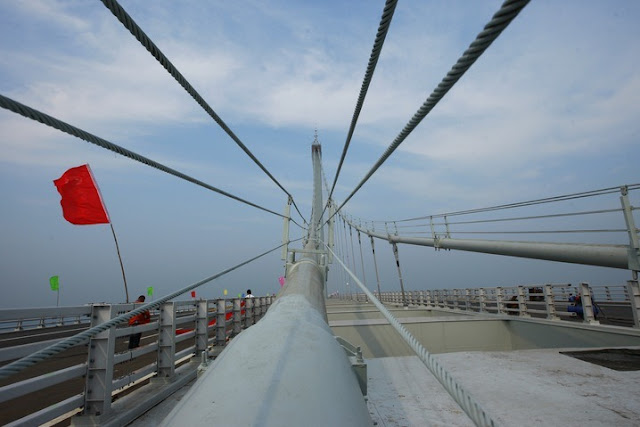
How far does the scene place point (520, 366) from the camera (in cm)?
520

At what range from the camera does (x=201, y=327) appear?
612 cm

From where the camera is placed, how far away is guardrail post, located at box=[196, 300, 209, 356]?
607 centimetres

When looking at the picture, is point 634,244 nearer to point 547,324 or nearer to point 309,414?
point 547,324

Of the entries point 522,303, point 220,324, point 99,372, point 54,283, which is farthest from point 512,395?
point 54,283

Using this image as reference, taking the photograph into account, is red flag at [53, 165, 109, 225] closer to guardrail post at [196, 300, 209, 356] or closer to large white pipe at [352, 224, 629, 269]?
guardrail post at [196, 300, 209, 356]

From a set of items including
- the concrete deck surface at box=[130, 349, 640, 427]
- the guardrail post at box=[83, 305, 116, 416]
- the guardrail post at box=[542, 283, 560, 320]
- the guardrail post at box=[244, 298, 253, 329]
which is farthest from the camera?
the guardrail post at box=[244, 298, 253, 329]

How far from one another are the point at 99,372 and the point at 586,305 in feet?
29.2

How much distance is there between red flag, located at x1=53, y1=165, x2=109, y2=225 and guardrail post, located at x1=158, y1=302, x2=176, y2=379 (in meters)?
5.56

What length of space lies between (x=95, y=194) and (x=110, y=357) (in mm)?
7054

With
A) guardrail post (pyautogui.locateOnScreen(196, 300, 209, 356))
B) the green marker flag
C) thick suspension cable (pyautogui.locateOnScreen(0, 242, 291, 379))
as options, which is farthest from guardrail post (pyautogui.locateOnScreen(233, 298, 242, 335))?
the green marker flag

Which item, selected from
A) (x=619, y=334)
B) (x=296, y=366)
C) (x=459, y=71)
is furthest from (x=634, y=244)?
(x=296, y=366)

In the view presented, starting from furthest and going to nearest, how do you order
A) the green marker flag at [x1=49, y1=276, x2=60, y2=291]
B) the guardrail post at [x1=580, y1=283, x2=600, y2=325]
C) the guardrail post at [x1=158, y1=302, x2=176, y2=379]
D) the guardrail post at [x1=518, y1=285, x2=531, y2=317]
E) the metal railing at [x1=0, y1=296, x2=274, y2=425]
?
the green marker flag at [x1=49, y1=276, x2=60, y2=291] < the guardrail post at [x1=518, y1=285, x2=531, y2=317] < the guardrail post at [x1=580, y1=283, x2=600, y2=325] < the guardrail post at [x1=158, y1=302, x2=176, y2=379] < the metal railing at [x1=0, y1=296, x2=274, y2=425]

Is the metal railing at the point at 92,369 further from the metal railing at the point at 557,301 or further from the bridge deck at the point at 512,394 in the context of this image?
the metal railing at the point at 557,301

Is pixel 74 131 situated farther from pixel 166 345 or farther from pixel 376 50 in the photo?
pixel 166 345
